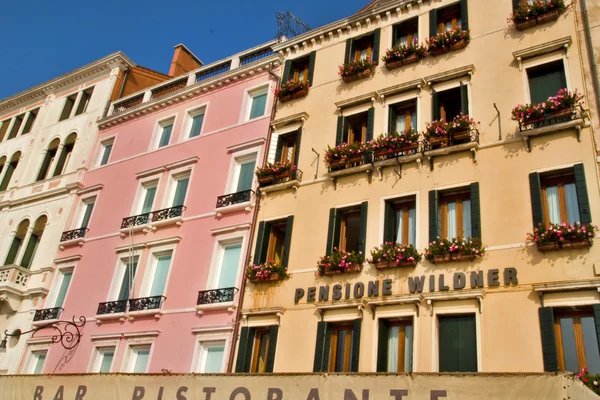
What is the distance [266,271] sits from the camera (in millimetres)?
18125

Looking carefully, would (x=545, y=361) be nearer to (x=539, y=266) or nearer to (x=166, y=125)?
(x=539, y=266)

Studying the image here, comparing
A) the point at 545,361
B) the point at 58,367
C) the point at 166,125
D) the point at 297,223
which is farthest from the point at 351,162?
the point at 58,367

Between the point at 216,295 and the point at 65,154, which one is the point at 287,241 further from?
the point at 65,154

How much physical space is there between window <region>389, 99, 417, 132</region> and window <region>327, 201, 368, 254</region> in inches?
116

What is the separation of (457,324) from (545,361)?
232 centimetres

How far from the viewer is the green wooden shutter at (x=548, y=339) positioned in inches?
493

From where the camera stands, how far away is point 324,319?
16422 millimetres

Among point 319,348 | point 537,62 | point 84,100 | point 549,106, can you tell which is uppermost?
point 84,100

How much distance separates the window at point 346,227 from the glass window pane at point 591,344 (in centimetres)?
649

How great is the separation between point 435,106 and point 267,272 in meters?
7.23

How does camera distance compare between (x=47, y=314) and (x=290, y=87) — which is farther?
(x=47, y=314)

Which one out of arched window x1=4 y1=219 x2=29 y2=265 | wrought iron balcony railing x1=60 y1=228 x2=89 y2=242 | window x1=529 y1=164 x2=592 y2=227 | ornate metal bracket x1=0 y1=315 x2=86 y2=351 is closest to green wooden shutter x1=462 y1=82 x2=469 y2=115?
window x1=529 y1=164 x2=592 y2=227

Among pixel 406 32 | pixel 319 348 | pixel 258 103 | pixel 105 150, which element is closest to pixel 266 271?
pixel 319 348

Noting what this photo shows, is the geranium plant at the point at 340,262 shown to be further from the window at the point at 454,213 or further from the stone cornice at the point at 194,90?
the stone cornice at the point at 194,90
